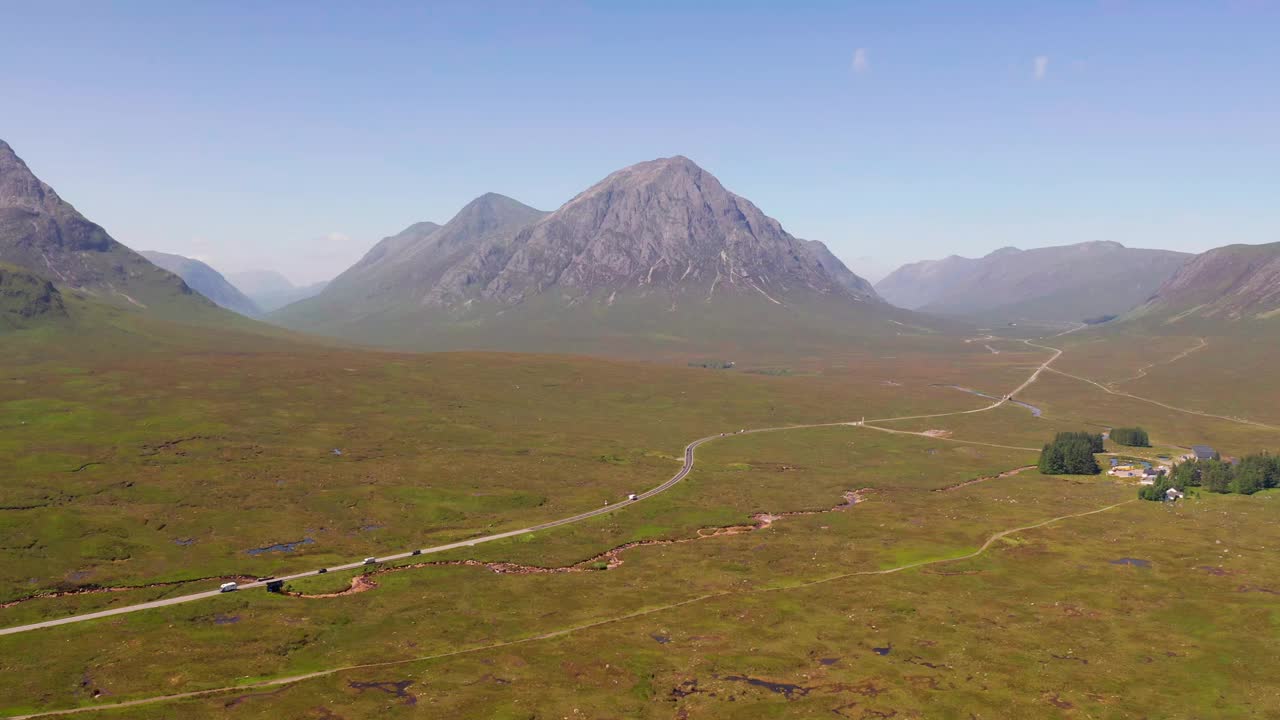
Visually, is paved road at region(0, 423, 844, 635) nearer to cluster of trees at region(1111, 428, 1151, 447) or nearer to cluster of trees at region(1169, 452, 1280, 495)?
cluster of trees at region(1169, 452, 1280, 495)

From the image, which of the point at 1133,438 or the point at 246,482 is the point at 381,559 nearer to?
the point at 246,482

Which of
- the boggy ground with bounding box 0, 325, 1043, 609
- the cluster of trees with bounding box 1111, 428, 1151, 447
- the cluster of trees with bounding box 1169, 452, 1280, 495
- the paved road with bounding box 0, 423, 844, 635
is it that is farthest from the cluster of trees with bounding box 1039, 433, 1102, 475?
the boggy ground with bounding box 0, 325, 1043, 609

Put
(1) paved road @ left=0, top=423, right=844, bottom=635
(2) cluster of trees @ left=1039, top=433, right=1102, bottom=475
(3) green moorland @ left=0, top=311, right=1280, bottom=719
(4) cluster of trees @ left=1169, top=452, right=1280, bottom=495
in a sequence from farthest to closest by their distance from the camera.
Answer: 1. (2) cluster of trees @ left=1039, top=433, right=1102, bottom=475
2. (4) cluster of trees @ left=1169, top=452, right=1280, bottom=495
3. (1) paved road @ left=0, top=423, right=844, bottom=635
4. (3) green moorland @ left=0, top=311, right=1280, bottom=719

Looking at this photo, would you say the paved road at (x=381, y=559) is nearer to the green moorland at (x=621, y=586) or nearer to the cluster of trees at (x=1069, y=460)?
the green moorland at (x=621, y=586)

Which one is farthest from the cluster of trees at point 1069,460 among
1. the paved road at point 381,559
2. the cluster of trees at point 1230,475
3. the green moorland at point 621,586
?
the paved road at point 381,559

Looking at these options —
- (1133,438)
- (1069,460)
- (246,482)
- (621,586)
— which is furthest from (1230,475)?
(246,482)

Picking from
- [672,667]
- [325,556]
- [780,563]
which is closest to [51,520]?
[325,556]

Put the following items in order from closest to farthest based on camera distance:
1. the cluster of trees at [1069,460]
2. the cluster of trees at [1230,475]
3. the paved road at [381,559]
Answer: the paved road at [381,559]
the cluster of trees at [1230,475]
the cluster of trees at [1069,460]

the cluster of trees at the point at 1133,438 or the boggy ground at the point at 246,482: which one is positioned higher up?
the cluster of trees at the point at 1133,438
